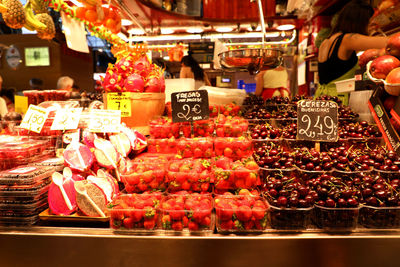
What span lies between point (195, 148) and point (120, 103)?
728 millimetres

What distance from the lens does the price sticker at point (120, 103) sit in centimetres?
202

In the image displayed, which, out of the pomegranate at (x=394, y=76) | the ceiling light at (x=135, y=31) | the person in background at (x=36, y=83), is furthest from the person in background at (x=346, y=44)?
the person in background at (x=36, y=83)

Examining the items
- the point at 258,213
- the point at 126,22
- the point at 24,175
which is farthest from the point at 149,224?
the point at 126,22

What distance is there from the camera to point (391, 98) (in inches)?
65.3

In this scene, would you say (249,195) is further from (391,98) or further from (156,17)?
(156,17)

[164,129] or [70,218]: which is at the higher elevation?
[164,129]

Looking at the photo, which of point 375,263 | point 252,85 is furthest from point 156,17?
point 375,263

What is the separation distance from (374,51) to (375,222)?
140cm

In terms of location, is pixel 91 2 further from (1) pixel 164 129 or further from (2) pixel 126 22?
(1) pixel 164 129

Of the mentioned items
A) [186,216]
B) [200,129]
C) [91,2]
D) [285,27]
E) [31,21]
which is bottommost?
[186,216]

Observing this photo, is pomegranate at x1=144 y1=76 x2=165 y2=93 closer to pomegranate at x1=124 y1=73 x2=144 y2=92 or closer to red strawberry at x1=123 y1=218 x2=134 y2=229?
pomegranate at x1=124 y1=73 x2=144 y2=92

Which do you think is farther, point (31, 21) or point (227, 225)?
point (31, 21)

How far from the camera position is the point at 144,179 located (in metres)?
1.33

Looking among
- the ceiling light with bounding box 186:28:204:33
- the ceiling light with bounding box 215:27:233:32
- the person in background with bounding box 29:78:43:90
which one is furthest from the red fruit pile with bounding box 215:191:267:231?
the person in background with bounding box 29:78:43:90
